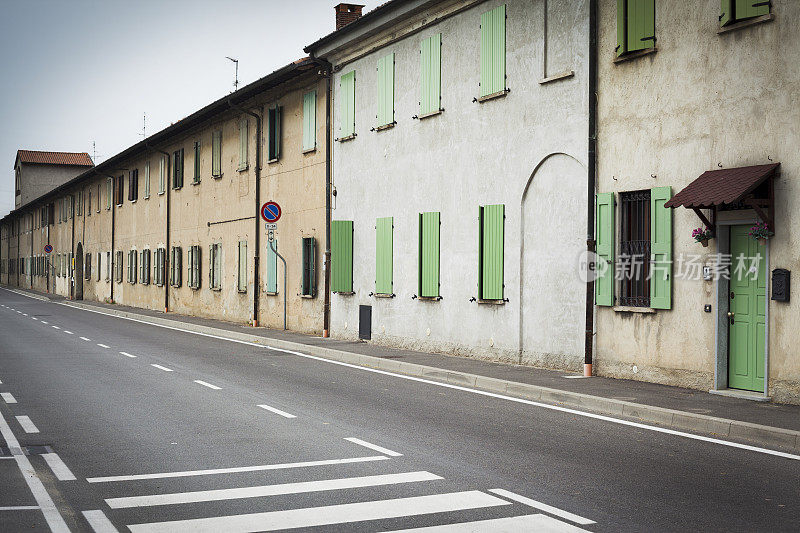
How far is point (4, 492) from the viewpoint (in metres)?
6.31

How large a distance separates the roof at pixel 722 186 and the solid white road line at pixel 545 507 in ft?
18.5

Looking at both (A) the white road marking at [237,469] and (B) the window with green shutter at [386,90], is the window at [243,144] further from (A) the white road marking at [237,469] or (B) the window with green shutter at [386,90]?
(A) the white road marking at [237,469]

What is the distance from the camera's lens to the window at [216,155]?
30.5 m

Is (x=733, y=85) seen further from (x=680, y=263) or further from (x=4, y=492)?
(x=4, y=492)

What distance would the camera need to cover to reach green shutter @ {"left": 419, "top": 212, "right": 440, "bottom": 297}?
1747 centimetres

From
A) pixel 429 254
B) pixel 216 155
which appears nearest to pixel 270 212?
pixel 429 254

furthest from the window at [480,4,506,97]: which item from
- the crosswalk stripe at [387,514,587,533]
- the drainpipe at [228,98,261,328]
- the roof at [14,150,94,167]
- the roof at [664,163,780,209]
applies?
the roof at [14,150,94,167]

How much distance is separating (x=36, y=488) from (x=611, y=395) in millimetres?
7283

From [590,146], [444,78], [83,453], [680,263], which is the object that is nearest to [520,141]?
[590,146]

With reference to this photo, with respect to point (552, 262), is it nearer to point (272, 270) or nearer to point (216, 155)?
point (272, 270)

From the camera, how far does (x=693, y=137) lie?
1164 cm

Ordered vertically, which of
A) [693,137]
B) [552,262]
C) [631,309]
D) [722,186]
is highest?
[693,137]

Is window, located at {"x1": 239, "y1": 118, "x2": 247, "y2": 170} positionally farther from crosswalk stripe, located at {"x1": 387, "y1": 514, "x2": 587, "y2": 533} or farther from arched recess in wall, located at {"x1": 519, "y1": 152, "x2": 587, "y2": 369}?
crosswalk stripe, located at {"x1": 387, "y1": 514, "x2": 587, "y2": 533}

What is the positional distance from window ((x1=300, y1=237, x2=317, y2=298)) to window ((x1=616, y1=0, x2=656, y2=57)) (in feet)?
39.1
